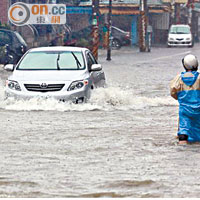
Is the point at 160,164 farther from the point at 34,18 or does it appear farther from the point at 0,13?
the point at 0,13

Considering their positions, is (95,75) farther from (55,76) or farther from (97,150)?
(97,150)

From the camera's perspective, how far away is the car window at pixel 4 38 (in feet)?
113

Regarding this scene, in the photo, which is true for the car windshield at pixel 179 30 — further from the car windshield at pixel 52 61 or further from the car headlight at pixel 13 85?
the car headlight at pixel 13 85

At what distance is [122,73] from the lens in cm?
3055

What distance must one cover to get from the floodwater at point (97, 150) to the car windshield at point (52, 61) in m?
0.77

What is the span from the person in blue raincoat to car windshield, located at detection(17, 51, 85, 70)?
18.0ft

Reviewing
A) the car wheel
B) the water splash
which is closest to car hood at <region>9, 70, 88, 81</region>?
the water splash

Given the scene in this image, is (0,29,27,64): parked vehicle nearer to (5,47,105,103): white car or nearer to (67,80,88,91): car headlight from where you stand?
(5,47,105,103): white car

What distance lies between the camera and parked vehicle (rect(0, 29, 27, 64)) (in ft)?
111

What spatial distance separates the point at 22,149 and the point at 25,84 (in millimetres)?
4917

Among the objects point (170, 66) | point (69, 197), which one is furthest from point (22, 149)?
point (170, 66)

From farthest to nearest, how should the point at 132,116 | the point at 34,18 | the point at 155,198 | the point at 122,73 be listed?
1. the point at 34,18
2. the point at 122,73
3. the point at 132,116
4. the point at 155,198

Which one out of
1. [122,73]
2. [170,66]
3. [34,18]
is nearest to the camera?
[122,73]

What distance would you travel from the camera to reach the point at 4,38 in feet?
113
